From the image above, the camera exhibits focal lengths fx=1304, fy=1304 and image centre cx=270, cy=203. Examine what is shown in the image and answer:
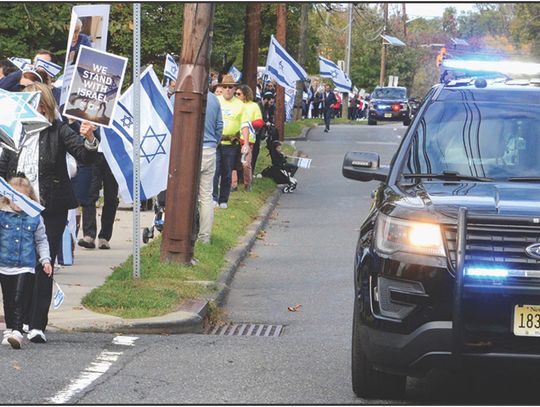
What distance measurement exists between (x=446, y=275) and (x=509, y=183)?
1.27 meters

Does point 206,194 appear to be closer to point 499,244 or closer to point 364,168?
point 364,168

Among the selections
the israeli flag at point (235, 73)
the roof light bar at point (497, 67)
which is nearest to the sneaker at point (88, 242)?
the roof light bar at point (497, 67)

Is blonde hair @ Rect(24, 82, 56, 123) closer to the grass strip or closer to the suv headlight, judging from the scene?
the grass strip

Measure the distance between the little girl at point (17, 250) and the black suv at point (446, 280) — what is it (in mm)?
2676

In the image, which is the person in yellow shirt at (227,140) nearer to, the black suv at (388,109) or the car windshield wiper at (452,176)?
the car windshield wiper at (452,176)

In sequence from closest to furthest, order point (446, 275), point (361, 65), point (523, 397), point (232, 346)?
point (446, 275)
point (523, 397)
point (232, 346)
point (361, 65)

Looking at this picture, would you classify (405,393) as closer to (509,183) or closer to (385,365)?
(385,365)

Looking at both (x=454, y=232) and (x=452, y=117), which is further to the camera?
(x=452, y=117)

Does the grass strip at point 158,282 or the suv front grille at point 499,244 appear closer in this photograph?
the suv front grille at point 499,244

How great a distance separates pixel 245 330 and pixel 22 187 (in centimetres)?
245

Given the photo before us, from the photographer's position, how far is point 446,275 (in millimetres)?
6676

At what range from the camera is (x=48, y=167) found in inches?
375

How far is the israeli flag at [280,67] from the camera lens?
2550 cm

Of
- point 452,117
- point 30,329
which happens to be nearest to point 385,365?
point 452,117
